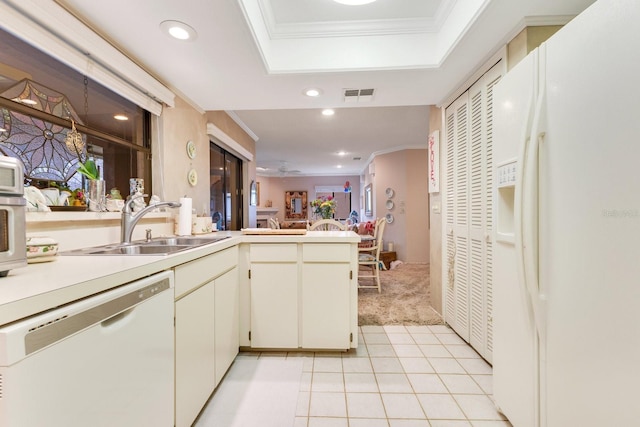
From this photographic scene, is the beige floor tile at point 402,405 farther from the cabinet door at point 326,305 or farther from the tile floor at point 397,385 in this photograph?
the cabinet door at point 326,305

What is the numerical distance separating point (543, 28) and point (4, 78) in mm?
2769

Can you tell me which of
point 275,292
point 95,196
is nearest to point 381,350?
point 275,292

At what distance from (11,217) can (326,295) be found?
1.70 m

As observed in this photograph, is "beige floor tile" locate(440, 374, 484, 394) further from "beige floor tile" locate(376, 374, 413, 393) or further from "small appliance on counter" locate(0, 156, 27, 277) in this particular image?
"small appliance on counter" locate(0, 156, 27, 277)

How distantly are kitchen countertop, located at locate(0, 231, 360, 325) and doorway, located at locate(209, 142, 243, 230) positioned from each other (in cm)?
214

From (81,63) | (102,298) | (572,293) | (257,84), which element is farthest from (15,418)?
(257,84)

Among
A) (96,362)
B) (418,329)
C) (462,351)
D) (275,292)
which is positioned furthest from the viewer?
(418,329)

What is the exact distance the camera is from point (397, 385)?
1807mm

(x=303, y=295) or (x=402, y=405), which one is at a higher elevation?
(x=303, y=295)

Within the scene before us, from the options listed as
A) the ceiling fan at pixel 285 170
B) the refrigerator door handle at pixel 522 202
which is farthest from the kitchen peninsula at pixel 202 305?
the ceiling fan at pixel 285 170

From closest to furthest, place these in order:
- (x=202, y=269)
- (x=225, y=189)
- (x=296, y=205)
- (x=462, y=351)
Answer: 1. (x=202, y=269)
2. (x=462, y=351)
3. (x=225, y=189)
4. (x=296, y=205)

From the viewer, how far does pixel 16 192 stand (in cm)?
88

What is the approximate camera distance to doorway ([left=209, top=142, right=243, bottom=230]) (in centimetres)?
359

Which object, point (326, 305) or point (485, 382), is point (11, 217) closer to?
point (326, 305)
